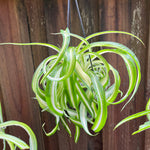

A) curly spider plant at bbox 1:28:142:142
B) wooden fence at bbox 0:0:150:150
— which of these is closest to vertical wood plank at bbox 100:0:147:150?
wooden fence at bbox 0:0:150:150

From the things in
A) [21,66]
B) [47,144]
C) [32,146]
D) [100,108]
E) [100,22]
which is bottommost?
[47,144]

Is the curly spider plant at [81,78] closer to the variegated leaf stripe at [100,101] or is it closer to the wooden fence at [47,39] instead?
the variegated leaf stripe at [100,101]

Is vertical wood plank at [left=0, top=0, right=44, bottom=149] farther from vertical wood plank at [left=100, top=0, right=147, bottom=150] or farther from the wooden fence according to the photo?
vertical wood plank at [left=100, top=0, right=147, bottom=150]

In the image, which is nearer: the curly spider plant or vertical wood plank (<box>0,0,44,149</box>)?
the curly spider plant

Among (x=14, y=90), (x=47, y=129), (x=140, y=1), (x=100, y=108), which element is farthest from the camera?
(x=47, y=129)

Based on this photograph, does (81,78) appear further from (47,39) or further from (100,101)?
(47,39)

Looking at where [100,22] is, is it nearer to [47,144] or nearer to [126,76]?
[126,76]

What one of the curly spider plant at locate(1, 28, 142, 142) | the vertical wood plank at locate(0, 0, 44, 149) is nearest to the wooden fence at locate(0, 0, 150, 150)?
the vertical wood plank at locate(0, 0, 44, 149)

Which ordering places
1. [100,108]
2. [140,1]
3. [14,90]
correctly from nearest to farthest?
[100,108]
[140,1]
[14,90]

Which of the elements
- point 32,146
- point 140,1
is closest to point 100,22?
point 140,1

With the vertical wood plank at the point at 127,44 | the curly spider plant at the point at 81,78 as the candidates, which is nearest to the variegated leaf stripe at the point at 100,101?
the curly spider plant at the point at 81,78
